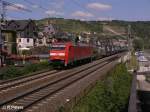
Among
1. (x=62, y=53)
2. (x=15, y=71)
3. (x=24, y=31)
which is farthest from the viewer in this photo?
(x=24, y=31)

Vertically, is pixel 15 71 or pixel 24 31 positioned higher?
pixel 24 31

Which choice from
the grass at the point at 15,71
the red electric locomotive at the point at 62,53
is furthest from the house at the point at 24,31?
the grass at the point at 15,71

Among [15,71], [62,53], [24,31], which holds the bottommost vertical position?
A: [15,71]

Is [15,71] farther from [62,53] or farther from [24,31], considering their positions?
[24,31]

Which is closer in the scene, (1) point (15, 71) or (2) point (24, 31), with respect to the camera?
(1) point (15, 71)

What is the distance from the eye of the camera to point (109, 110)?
14461mm

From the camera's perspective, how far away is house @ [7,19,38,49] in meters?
117

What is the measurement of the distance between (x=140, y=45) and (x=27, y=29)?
74.7 meters

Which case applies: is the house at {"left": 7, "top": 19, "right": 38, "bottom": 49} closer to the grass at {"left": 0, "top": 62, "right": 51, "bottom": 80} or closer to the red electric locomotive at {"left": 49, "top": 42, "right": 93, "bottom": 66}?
the red electric locomotive at {"left": 49, "top": 42, "right": 93, "bottom": 66}

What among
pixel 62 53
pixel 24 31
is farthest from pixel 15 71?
pixel 24 31

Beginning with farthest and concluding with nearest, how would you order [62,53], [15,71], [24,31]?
[24,31] → [62,53] → [15,71]

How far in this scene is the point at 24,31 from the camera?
11925cm

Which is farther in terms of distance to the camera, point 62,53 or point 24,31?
point 24,31

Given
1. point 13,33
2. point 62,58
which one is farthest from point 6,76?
point 13,33
